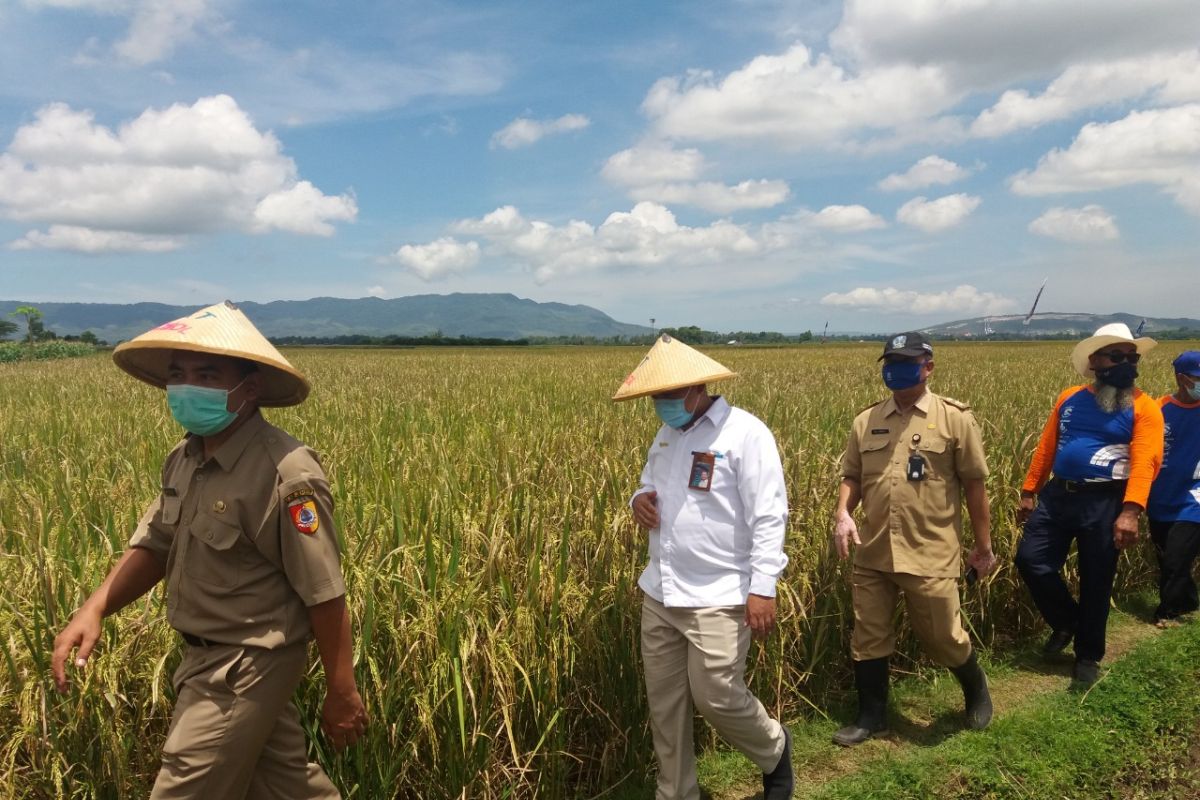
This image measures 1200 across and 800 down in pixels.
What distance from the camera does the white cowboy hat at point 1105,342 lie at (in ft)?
13.1

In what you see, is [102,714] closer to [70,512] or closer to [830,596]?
[70,512]

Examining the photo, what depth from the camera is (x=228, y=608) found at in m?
1.91

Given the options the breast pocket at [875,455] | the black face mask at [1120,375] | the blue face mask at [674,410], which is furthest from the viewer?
the black face mask at [1120,375]

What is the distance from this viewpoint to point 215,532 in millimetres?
1895

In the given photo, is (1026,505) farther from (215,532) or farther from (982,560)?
(215,532)

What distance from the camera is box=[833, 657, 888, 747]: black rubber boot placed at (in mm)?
3492

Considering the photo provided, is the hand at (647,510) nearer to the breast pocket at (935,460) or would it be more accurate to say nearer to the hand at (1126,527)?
the breast pocket at (935,460)

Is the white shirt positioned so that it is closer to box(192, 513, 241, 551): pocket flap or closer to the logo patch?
the logo patch

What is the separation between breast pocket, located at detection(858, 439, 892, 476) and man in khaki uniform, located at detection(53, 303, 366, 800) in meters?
2.64

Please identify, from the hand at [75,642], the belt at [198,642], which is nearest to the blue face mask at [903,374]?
the belt at [198,642]

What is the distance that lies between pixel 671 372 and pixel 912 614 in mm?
1923

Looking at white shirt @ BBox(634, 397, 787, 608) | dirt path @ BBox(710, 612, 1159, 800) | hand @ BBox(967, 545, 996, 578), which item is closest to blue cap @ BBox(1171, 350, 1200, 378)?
dirt path @ BBox(710, 612, 1159, 800)

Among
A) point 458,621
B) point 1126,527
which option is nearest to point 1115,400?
point 1126,527

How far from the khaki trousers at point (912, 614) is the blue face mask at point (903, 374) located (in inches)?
36.8
